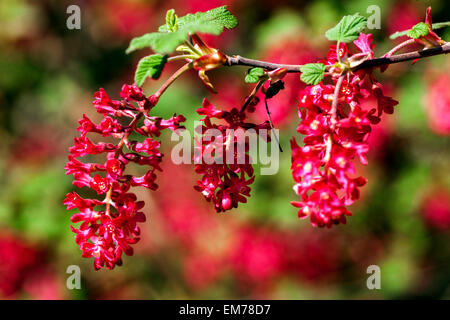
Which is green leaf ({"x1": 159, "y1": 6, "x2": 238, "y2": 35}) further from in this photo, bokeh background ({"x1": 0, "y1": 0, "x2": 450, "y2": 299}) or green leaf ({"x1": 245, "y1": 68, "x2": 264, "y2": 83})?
bokeh background ({"x1": 0, "y1": 0, "x2": 450, "y2": 299})

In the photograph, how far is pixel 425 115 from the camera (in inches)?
130

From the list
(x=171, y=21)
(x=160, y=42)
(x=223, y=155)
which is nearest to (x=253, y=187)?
(x=223, y=155)

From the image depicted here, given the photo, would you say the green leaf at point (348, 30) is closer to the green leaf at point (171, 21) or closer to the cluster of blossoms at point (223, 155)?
the cluster of blossoms at point (223, 155)

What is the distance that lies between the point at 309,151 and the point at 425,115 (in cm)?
241

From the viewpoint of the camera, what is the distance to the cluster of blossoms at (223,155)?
128 cm

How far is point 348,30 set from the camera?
124 centimetres

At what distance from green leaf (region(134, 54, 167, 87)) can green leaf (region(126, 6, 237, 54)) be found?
0.04 metres

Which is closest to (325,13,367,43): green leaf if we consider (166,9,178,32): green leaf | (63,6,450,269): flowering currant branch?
(63,6,450,269): flowering currant branch

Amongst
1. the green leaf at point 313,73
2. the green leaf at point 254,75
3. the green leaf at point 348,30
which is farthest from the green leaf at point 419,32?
the green leaf at point 254,75

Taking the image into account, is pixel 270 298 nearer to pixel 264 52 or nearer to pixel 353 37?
pixel 264 52

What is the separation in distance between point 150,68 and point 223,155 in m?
0.29

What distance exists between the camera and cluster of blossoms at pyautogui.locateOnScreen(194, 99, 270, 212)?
1283 millimetres

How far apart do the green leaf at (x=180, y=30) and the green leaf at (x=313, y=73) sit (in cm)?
21

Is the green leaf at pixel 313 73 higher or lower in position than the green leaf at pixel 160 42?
lower
